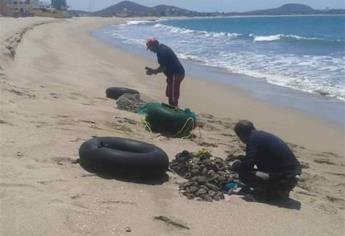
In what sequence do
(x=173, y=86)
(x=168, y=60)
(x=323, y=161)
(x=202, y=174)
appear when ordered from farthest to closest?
(x=173, y=86) → (x=168, y=60) → (x=323, y=161) → (x=202, y=174)

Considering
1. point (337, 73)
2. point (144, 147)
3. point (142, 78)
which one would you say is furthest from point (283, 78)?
point (144, 147)

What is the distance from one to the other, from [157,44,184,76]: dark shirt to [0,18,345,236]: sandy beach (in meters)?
1.15

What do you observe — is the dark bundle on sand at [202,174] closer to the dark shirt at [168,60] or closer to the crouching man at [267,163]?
the crouching man at [267,163]

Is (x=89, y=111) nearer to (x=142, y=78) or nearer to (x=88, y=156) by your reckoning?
(x=88, y=156)

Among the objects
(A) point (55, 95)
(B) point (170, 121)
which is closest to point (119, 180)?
(B) point (170, 121)

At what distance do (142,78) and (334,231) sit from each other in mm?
12464

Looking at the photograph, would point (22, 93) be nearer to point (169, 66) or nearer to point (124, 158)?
point (169, 66)

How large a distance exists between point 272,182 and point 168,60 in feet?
14.9

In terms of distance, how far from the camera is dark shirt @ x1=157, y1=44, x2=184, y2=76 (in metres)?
10.1

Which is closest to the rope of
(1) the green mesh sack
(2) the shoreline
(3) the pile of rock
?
(1) the green mesh sack

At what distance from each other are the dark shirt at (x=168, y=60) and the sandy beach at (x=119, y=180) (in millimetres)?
1146

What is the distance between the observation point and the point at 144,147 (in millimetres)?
6824

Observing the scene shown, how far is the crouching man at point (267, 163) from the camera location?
6.14 meters

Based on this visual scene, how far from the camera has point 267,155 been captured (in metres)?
6.20
